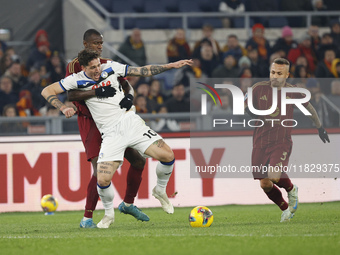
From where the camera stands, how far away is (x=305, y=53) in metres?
16.2

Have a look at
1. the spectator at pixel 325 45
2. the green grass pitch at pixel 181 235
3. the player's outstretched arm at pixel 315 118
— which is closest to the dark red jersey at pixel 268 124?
the player's outstretched arm at pixel 315 118

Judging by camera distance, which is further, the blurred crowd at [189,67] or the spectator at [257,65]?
the spectator at [257,65]

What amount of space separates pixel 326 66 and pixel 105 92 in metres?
8.18

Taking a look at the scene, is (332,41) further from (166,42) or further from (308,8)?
(166,42)

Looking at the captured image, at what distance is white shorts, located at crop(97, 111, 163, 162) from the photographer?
27.1ft

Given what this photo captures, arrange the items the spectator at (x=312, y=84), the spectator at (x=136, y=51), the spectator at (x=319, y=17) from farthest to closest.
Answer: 1. the spectator at (x=319, y=17)
2. the spectator at (x=136, y=51)
3. the spectator at (x=312, y=84)

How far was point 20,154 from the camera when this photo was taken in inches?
479

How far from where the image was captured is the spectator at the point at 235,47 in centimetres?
1573

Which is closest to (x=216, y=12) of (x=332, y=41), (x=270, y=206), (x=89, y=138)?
(x=332, y=41)

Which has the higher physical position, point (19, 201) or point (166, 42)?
point (166, 42)

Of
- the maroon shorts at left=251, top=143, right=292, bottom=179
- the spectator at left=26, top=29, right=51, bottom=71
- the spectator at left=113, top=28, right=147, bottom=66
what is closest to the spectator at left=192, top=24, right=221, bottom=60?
the spectator at left=113, top=28, right=147, bottom=66

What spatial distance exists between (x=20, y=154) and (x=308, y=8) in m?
9.39

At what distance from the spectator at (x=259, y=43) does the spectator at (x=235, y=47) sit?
0.68ft

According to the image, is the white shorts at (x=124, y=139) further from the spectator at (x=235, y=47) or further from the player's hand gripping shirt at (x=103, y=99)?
the spectator at (x=235, y=47)
